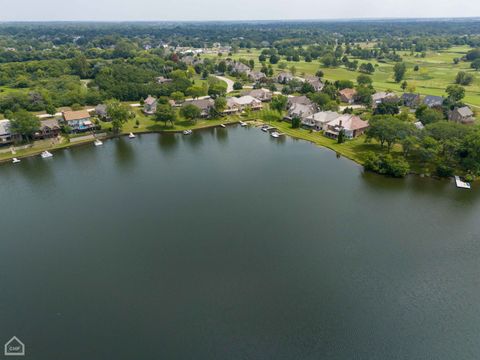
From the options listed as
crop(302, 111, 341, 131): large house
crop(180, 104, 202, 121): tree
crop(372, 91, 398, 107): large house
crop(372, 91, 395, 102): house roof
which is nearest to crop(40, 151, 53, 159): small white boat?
crop(180, 104, 202, 121): tree

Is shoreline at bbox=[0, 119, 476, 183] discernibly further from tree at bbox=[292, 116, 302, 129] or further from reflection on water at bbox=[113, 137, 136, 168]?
tree at bbox=[292, 116, 302, 129]

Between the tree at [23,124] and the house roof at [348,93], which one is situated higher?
the tree at [23,124]

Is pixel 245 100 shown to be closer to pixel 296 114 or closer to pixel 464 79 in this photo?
pixel 296 114

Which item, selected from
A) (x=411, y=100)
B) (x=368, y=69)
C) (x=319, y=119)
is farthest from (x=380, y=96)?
(x=368, y=69)

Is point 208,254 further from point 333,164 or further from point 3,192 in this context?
point 3,192

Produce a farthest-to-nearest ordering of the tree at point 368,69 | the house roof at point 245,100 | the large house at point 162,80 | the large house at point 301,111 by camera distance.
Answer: the tree at point 368,69, the large house at point 162,80, the house roof at point 245,100, the large house at point 301,111

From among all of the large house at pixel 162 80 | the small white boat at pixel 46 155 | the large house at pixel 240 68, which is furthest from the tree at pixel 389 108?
the large house at pixel 162 80

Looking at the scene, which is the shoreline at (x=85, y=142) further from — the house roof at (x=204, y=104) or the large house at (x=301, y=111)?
the large house at (x=301, y=111)
